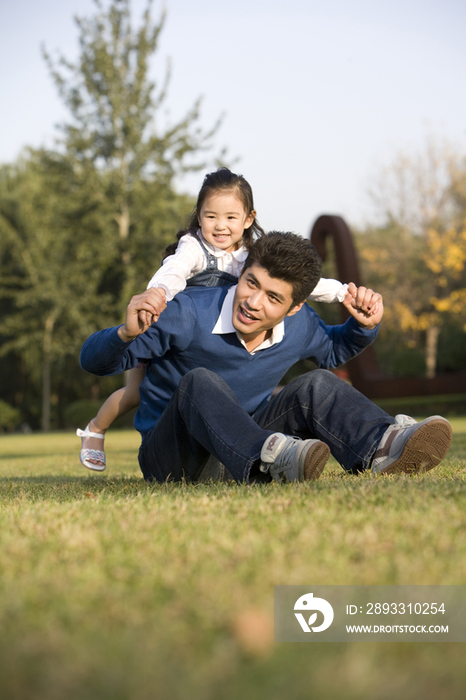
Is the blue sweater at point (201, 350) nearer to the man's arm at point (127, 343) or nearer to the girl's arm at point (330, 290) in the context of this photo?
the man's arm at point (127, 343)

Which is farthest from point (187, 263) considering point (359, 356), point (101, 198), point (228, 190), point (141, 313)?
point (101, 198)

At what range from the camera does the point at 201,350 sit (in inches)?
133

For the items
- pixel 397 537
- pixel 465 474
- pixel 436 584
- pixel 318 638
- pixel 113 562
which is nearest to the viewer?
pixel 318 638

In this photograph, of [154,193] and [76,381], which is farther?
[76,381]

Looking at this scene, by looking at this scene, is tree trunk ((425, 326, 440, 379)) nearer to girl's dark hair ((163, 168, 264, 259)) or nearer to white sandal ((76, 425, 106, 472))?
girl's dark hair ((163, 168, 264, 259))

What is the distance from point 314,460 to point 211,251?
191 centimetres

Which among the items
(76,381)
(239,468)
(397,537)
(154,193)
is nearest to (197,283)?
(239,468)

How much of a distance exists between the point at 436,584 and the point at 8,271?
26.9 metres

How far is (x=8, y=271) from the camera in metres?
26.4

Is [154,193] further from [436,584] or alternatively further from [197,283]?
[436,584]

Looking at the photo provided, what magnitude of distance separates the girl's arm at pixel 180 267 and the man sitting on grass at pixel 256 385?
0.27 feet

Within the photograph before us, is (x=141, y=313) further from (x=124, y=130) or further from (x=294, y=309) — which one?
(x=124, y=130)

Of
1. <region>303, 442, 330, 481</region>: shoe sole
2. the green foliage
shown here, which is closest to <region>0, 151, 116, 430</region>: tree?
the green foliage

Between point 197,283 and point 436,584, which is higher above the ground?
point 197,283
